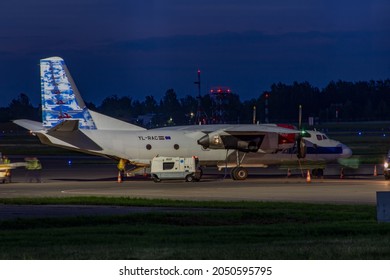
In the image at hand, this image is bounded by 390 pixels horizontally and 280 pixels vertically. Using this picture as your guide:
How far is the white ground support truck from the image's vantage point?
5075 cm

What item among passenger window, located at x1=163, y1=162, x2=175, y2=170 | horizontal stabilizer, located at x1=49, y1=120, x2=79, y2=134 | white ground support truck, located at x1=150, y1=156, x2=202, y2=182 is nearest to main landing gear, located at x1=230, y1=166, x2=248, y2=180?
white ground support truck, located at x1=150, y1=156, x2=202, y2=182

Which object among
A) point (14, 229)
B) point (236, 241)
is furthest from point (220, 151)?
point (236, 241)

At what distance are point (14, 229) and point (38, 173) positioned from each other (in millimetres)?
33444

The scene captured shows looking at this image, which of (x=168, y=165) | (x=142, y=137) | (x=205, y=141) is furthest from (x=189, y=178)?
(x=142, y=137)

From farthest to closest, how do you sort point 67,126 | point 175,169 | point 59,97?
point 59,97 → point 175,169 → point 67,126

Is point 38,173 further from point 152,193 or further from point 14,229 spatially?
point 14,229

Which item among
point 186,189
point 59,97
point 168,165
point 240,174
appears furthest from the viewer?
point 59,97

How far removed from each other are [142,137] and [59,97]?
502 centimetres

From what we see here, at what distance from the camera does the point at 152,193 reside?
42.4 m

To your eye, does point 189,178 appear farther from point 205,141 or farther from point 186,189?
point 186,189

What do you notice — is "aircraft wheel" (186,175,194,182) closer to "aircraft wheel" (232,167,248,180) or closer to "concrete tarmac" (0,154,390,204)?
"concrete tarmac" (0,154,390,204)

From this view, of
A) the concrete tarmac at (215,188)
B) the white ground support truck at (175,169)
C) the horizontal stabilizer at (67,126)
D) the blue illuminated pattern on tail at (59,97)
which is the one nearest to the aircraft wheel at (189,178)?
the white ground support truck at (175,169)

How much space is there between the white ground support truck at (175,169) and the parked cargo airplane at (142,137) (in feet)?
5.62

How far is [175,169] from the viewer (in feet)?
168
